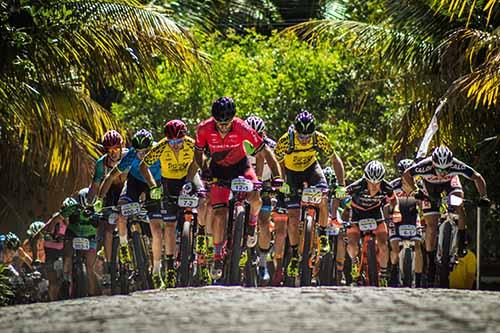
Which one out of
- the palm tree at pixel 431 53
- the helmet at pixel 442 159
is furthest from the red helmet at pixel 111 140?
the palm tree at pixel 431 53

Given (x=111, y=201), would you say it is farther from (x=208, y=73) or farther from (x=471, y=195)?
(x=471, y=195)

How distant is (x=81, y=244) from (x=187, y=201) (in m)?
2.54

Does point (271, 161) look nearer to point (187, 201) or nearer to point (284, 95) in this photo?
point (187, 201)

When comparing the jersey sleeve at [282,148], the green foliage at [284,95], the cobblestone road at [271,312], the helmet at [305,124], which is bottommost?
the cobblestone road at [271,312]

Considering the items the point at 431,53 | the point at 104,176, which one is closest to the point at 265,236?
the point at 104,176

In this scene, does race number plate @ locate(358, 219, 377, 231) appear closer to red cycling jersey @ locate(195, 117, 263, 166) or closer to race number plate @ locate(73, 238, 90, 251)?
red cycling jersey @ locate(195, 117, 263, 166)

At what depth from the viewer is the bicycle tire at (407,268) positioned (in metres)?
17.1

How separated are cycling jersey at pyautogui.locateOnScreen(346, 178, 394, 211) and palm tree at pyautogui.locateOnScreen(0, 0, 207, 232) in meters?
4.46

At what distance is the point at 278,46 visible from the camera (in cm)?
3262

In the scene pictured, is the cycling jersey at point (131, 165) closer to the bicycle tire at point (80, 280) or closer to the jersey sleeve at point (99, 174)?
the jersey sleeve at point (99, 174)

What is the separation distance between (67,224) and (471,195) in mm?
9184

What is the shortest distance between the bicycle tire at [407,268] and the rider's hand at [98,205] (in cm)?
379

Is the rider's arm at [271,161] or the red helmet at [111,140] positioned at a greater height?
the red helmet at [111,140]

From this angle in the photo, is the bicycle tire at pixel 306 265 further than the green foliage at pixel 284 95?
No
